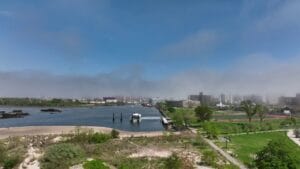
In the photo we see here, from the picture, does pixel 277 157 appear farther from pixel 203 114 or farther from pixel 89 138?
pixel 203 114

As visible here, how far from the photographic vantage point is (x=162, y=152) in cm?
3962

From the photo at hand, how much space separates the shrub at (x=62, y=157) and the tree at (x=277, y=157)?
16265mm

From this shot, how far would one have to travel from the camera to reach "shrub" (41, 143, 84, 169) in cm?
3040

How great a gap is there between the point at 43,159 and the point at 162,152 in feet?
43.6

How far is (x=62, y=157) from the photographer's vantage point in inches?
1276

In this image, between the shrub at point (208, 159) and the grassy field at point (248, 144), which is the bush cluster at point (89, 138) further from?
the shrub at point (208, 159)

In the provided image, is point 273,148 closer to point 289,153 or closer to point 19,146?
point 289,153

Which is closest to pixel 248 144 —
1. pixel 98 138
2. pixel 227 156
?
pixel 227 156

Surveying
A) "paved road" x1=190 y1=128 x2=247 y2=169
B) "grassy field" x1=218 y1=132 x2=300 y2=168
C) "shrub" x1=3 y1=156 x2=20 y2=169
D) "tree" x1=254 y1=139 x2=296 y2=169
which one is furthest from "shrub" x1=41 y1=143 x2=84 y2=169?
"grassy field" x1=218 y1=132 x2=300 y2=168

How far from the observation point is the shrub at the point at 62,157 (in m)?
30.4

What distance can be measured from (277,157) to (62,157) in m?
19.5

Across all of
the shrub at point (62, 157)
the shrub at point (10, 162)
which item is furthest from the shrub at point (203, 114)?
the shrub at point (10, 162)

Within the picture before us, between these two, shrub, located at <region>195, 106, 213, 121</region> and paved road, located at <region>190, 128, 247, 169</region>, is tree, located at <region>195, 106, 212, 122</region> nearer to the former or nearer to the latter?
shrub, located at <region>195, 106, 213, 121</region>

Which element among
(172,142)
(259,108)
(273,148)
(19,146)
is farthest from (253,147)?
(259,108)
